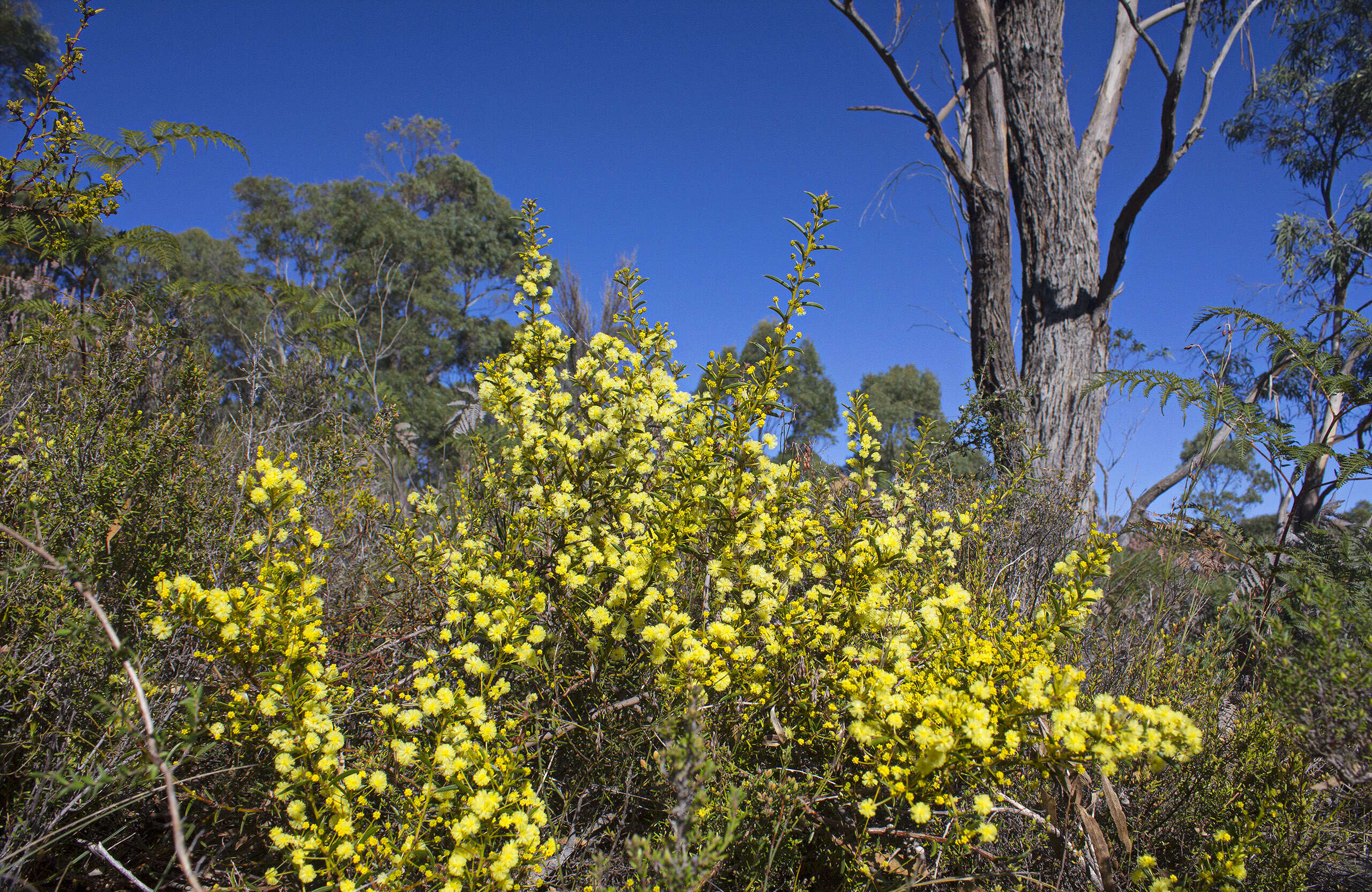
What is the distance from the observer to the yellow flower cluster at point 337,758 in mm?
1248

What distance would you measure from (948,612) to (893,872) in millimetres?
716

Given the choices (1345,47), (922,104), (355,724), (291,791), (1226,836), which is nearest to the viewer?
(1226,836)

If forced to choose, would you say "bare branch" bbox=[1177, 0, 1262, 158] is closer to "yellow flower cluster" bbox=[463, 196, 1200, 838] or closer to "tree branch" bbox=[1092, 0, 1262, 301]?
"tree branch" bbox=[1092, 0, 1262, 301]

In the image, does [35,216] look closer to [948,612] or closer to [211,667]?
[211,667]

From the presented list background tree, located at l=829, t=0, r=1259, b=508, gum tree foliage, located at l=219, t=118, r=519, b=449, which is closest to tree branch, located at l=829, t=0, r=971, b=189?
background tree, located at l=829, t=0, r=1259, b=508

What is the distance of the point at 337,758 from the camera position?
4.52ft

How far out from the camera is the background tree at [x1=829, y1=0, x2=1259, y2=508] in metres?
4.05

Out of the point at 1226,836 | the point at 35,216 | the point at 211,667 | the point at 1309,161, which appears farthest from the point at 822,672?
the point at 1309,161

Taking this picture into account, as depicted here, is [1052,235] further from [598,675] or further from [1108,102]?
[598,675]

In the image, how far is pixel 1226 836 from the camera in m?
1.22

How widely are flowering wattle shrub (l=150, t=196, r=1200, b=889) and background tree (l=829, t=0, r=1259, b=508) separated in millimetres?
2314

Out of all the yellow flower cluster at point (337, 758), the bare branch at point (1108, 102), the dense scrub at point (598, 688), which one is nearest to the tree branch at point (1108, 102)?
the bare branch at point (1108, 102)

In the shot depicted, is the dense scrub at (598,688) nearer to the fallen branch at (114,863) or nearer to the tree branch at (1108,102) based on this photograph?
the fallen branch at (114,863)

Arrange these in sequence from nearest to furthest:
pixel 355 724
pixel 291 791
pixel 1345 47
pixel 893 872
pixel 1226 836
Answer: pixel 1226 836 < pixel 291 791 < pixel 893 872 < pixel 355 724 < pixel 1345 47
